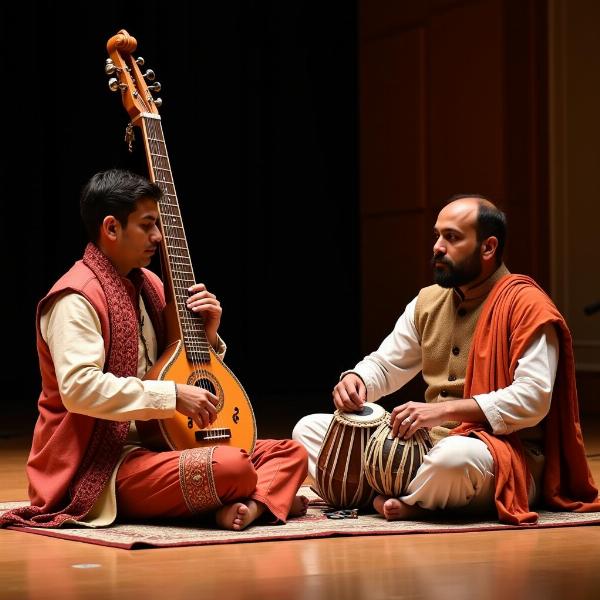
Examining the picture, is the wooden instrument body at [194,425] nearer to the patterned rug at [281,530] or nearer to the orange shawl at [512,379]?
the patterned rug at [281,530]

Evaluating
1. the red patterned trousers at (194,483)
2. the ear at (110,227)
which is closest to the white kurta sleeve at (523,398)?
the red patterned trousers at (194,483)

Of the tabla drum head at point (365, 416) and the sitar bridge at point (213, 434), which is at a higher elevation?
the tabla drum head at point (365, 416)

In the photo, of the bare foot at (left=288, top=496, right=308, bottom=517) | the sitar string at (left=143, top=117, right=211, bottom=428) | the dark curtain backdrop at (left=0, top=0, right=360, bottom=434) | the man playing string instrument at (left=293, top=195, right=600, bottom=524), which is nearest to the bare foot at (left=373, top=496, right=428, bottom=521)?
the man playing string instrument at (left=293, top=195, right=600, bottom=524)

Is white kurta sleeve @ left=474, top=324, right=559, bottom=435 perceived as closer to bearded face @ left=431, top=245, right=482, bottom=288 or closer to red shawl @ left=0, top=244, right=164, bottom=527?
bearded face @ left=431, top=245, right=482, bottom=288

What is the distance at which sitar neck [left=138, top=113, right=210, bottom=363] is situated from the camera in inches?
150

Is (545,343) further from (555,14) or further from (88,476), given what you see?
(555,14)

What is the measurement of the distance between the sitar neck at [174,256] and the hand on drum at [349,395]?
441 mm

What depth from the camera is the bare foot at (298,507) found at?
153 inches

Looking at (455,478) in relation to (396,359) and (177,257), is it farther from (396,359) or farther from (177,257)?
(177,257)

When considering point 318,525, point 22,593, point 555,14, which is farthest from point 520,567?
point 555,14

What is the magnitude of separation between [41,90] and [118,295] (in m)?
5.04

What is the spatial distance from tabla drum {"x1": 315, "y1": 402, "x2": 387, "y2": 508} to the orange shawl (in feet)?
0.94

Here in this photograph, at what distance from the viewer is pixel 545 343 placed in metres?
3.85

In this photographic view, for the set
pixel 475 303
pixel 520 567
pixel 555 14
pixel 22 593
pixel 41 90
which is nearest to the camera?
pixel 22 593
